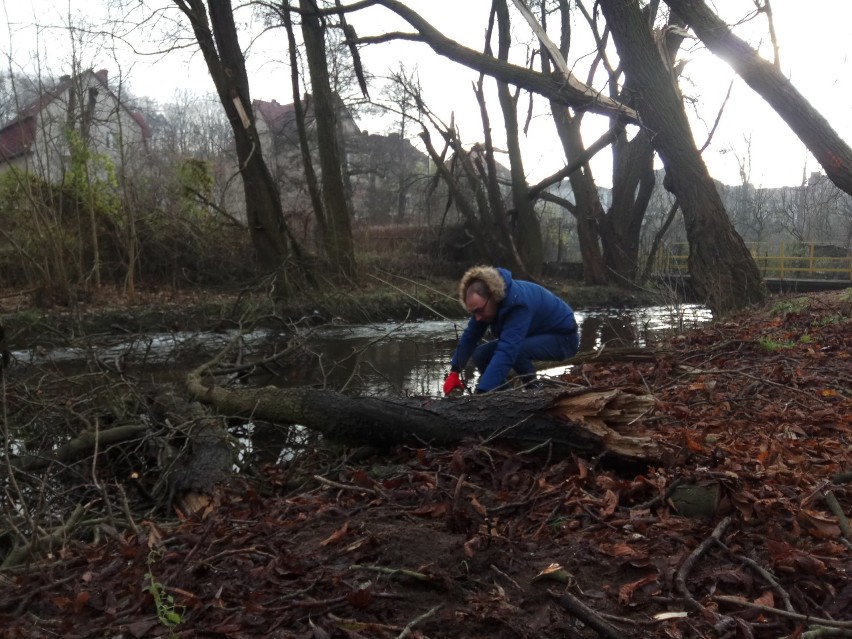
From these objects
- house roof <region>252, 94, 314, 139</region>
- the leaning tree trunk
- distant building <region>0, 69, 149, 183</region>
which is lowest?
the leaning tree trunk

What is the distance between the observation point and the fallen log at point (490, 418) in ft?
12.5

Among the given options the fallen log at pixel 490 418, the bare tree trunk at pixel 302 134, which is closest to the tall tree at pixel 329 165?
the bare tree trunk at pixel 302 134

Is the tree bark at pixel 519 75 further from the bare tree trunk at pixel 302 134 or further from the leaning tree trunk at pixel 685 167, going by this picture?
the bare tree trunk at pixel 302 134

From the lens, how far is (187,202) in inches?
792

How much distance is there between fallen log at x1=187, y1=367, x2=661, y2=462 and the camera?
3.81 m

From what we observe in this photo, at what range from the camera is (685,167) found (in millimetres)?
10766

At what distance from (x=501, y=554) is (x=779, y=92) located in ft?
27.5

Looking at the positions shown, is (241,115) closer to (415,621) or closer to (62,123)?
(62,123)

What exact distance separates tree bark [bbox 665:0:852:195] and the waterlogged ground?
583 centimetres

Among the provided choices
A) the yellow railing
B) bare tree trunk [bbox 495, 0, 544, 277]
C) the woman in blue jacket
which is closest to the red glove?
the woman in blue jacket

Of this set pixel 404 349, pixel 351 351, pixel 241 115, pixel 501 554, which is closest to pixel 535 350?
pixel 501 554

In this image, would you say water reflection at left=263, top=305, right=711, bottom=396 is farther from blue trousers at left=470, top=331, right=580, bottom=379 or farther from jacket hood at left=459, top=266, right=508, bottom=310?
jacket hood at left=459, top=266, right=508, bottom=310

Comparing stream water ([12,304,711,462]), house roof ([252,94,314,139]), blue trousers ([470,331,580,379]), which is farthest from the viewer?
house roof ([252,94,314,139])

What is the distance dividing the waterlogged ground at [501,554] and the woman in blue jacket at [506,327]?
1422mm
